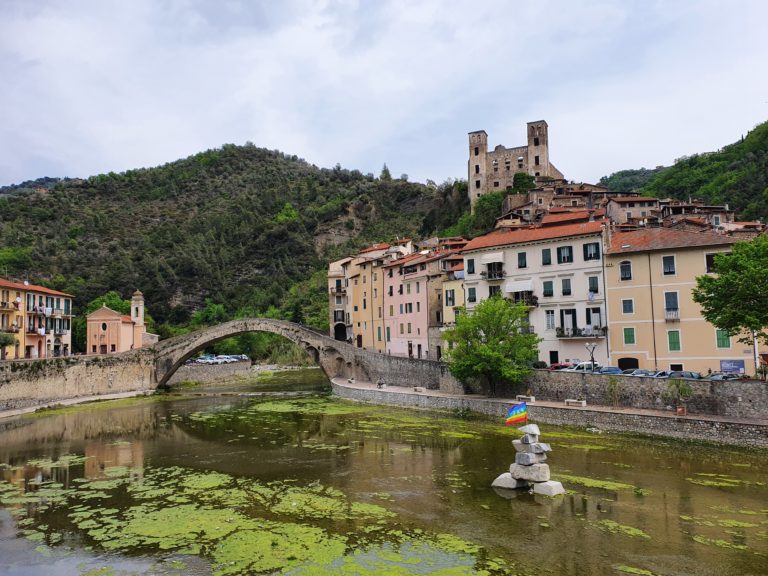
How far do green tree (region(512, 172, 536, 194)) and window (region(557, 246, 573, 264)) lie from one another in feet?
140

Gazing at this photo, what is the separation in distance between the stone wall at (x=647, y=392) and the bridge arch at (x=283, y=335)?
21581 millimetres

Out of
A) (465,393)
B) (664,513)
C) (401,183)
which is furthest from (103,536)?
(401,183)

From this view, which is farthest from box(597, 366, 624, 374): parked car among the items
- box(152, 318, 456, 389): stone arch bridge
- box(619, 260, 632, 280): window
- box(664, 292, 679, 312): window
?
box(152, 318, 456, 389): stone arch bridge

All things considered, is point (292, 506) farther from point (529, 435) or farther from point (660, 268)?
point (660, 268)

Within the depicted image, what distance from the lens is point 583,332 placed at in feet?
124

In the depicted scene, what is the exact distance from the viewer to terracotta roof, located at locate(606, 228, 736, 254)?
111 ft

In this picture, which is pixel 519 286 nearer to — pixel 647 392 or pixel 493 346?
pixel 493 346

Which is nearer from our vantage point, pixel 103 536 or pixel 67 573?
pixel 67 573

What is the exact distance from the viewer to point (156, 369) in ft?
190

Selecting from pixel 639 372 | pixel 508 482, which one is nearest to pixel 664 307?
→ pixel 639 372

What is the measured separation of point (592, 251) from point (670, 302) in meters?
5.91

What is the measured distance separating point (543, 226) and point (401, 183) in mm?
97375

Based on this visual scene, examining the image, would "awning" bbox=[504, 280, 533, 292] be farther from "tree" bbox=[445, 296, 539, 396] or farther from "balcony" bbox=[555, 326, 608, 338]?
"balcony" bbox=[555, 326, 608, 338]

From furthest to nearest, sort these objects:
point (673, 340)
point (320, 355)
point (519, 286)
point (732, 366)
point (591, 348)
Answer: point (320, 355), point (519, 286), point (591, 348), point (673, 340), point (732, 366)
